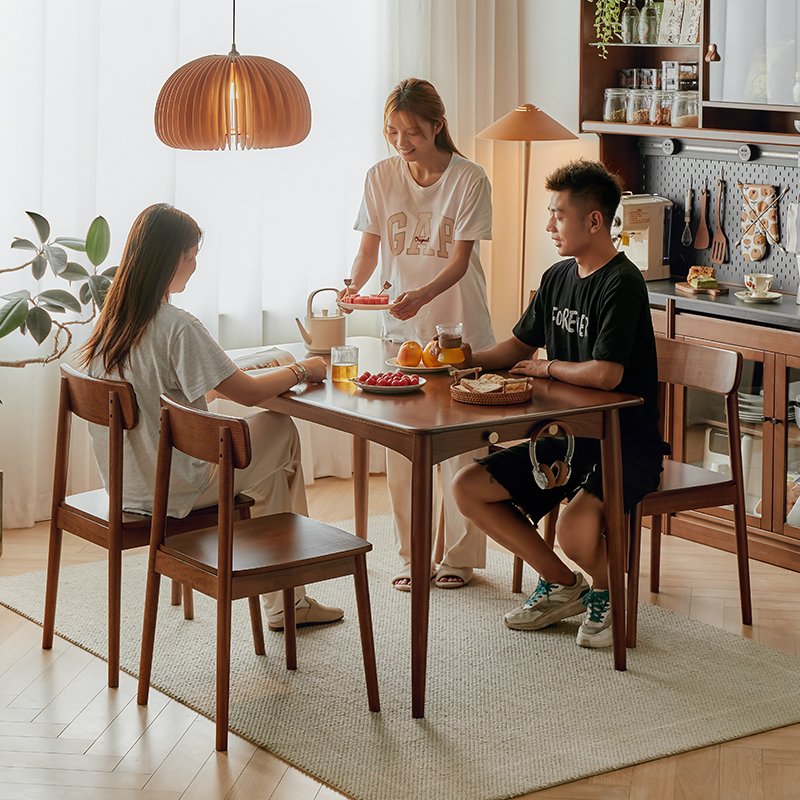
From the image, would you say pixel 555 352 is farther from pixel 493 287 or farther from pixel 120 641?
pixel 493 287

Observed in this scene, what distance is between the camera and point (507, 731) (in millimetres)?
2746

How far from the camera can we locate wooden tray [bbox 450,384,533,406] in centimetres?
285

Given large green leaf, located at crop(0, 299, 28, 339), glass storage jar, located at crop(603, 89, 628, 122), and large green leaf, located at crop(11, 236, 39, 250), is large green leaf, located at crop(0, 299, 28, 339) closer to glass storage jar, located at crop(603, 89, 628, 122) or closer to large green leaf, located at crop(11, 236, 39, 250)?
large green leaf, located at crop(11, 236, 39, 250)

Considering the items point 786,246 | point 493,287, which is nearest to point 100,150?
point 493,287

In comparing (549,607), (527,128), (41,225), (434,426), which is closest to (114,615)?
(434,426)

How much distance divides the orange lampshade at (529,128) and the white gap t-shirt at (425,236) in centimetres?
102

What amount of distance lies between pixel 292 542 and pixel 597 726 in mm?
828

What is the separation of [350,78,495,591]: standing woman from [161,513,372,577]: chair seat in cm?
89

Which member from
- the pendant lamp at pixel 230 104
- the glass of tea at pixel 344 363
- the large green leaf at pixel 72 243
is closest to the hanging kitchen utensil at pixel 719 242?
the glass of tea at pixel 344 363

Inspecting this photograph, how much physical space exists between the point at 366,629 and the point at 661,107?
249 centimetres

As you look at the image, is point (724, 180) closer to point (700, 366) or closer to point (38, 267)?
point (700, 366)

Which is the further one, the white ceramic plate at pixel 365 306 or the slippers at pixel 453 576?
Result: the slippers at pixel 453 576

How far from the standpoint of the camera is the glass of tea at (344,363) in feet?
10.4

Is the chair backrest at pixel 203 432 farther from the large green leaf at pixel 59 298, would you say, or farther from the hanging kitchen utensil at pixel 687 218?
the hanging kitchen utensil at pixel 687 218
